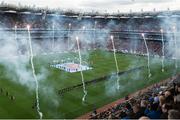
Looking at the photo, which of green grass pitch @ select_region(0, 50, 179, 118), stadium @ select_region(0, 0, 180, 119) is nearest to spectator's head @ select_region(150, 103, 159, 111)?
stadium @ select_region(0, 0, 180, 119)

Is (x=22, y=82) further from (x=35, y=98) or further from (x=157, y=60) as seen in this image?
(x=157, y=60)

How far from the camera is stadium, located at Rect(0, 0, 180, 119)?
25.7 meters

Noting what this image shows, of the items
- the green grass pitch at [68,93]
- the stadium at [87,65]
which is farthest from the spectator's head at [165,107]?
the green grass pitch at [68,93]

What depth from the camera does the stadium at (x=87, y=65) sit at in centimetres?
2573

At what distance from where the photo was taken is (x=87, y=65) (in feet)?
168

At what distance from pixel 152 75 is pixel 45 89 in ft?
57.1

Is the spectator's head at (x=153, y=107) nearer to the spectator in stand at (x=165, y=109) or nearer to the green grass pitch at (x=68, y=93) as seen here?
the spectator in stand at (x=165, y=109)

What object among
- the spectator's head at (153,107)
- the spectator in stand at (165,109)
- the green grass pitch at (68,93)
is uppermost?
the spectator in stand at (165,109)

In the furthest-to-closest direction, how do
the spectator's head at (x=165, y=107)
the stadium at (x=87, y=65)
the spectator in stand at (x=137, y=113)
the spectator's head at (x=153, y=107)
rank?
the stadium at (x=87, y=65), the spectator's head at (x=153, y=107), the spectator in stand at (x=137, y=113), the spectator's head at (x=165, y=107)

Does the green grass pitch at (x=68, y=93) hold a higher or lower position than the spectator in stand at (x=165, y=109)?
lower

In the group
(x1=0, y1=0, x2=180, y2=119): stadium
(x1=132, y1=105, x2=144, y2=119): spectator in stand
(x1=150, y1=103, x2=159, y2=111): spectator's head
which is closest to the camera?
(x1=132, y1=105, x2=144, y2=119): spectator in stand

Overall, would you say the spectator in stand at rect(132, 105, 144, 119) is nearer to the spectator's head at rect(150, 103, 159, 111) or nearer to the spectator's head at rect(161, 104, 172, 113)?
the spectator's head at rect(150, 103, 159, 111)

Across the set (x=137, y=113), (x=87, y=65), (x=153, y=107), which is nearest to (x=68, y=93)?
(x=87, y=65)

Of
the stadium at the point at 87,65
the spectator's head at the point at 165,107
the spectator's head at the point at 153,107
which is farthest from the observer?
the stadium at the point at 87,65
